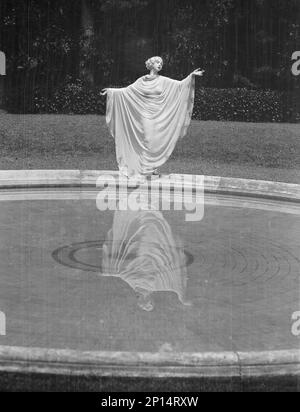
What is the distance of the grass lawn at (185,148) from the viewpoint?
1576 cm

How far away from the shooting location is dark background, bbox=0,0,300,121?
23.0m

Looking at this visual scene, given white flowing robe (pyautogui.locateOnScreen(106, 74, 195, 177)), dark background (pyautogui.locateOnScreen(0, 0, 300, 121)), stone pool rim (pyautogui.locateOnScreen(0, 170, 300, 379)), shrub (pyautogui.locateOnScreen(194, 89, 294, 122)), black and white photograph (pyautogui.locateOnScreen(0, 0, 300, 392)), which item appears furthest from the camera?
dark background (pyautogui.locateOnScreen(0, 0, 300, 121))

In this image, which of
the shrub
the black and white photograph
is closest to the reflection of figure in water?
the black and white photograph

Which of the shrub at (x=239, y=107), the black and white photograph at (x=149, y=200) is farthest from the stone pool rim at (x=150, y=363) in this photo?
the shrub at (x=239, y=107)

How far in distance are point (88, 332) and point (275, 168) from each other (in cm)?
1161

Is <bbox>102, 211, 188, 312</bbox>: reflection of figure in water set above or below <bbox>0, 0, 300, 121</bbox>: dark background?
below

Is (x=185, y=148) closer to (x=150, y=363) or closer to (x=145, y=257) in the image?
(x=145, y=257)

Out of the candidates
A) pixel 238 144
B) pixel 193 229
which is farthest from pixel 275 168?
pixel 193 229

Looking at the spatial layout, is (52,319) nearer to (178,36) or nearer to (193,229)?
(193,229)

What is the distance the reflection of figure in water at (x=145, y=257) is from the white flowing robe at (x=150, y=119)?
8.80 feet

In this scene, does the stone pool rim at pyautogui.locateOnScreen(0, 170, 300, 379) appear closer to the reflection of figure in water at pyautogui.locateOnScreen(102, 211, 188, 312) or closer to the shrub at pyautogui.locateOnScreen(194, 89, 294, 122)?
the reflection of figure in water at pyautogui.locateOnScreen(102, 211, 188, 312)

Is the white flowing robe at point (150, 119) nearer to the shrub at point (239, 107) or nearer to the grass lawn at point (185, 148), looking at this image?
the grass lawn at point (185, 148)

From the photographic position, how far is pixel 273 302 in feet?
20.6

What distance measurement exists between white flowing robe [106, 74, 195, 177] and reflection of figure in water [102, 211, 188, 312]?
268 cm
